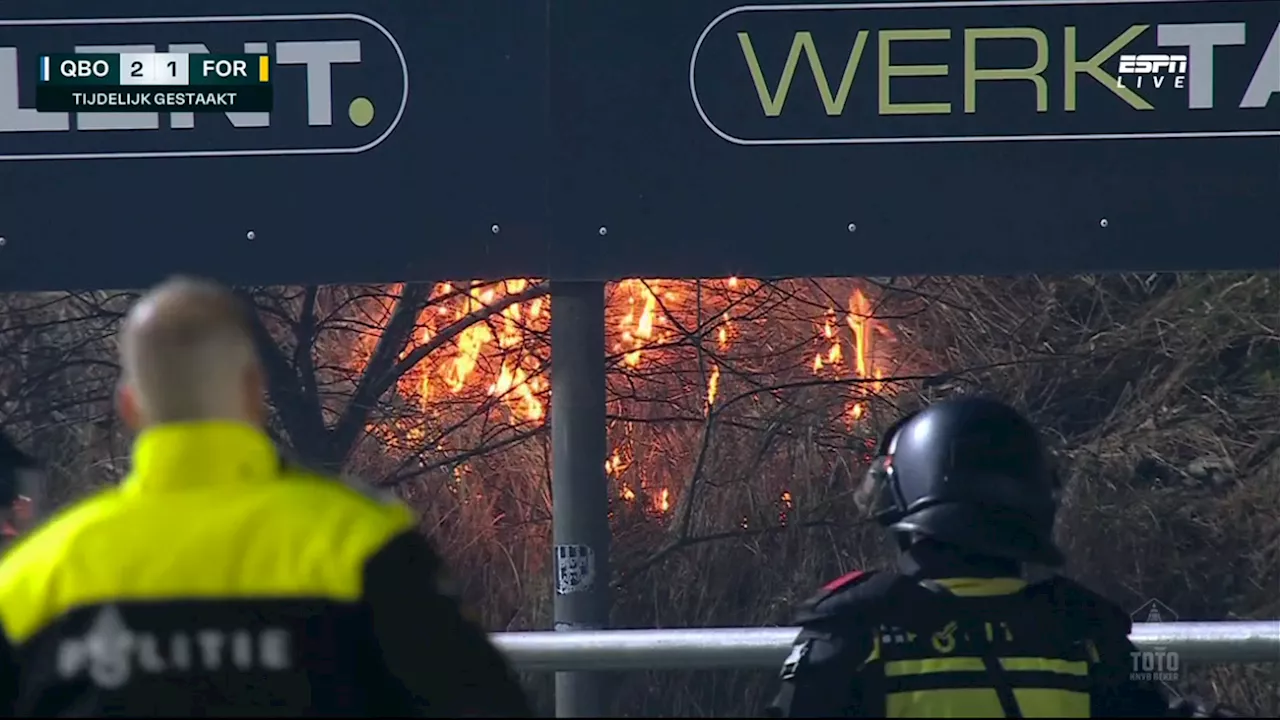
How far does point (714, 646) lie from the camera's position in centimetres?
456

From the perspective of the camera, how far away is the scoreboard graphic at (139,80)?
534 centimetres

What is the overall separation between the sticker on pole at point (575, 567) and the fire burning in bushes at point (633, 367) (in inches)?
171

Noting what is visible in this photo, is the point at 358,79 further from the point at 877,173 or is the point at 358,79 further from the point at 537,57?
the point at 877,173

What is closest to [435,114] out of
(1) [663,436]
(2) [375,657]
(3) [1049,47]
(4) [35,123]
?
(4) [35,123]

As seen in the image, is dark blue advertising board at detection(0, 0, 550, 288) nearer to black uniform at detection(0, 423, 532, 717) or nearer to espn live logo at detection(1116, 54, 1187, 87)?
espn live logo at detection(1116, 54, 1187, 87)

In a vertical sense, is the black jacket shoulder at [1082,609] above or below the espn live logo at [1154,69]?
below

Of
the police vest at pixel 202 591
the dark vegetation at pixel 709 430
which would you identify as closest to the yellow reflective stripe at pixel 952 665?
the police vest at pixel 202 591

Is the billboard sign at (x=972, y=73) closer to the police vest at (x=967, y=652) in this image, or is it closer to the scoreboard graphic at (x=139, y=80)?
the scoreboard graphic at (x=139, y=80)

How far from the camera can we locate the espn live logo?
5.32 meters

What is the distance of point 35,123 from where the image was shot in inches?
211

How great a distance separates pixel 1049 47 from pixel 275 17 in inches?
82.4

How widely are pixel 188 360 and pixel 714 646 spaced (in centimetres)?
226

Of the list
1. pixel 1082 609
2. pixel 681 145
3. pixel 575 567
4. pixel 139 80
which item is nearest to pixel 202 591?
A: pixel 1082 609

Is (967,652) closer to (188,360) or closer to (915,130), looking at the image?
(188,360)
